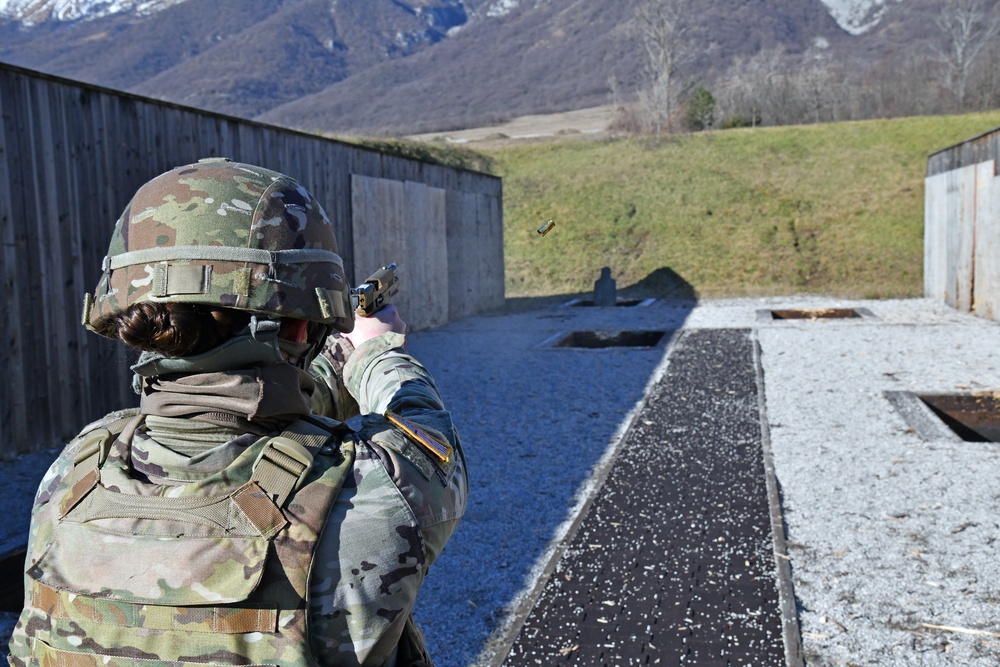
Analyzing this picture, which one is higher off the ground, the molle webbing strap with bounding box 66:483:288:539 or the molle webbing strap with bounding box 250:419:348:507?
the molle webbing strap with bounding box 250:419:348:507

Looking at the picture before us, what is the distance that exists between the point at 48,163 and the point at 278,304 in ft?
20.1

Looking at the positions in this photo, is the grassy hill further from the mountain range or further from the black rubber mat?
the mountain range

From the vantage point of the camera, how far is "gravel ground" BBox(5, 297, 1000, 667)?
3.70 meters

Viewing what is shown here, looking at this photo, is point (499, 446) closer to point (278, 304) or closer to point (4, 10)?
point (278, 304)

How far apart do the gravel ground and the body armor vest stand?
2324mm

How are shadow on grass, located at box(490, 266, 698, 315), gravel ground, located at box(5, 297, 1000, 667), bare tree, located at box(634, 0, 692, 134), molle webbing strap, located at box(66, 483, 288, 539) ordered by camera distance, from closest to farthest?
1. molle webbing strap, located at box(66, 483, 288, 539)
2. gravel ground, located at box(5, 297, 1000, 667)
3. shadow on grass, located at box(490, 266, 698, 315)
4. bare tree, located at box(634, 0, 692, 134)

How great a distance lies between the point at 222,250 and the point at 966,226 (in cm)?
1629

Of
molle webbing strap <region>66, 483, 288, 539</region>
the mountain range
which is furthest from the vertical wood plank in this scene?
the mountain range

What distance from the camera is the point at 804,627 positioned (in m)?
3.62

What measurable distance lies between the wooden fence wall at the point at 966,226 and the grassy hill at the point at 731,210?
2.21 m

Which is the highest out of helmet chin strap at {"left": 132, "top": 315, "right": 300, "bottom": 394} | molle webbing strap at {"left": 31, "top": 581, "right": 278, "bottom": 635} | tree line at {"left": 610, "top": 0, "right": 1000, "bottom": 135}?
tree line at {"left": 610, "top": 0, "right": 1000, "bottom": 135}

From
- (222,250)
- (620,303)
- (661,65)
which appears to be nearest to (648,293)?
(620,303)

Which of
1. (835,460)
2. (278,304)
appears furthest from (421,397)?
(835,460)

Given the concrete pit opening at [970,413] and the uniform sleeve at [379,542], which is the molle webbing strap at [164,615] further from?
the concrete pit opening at [970,413]
